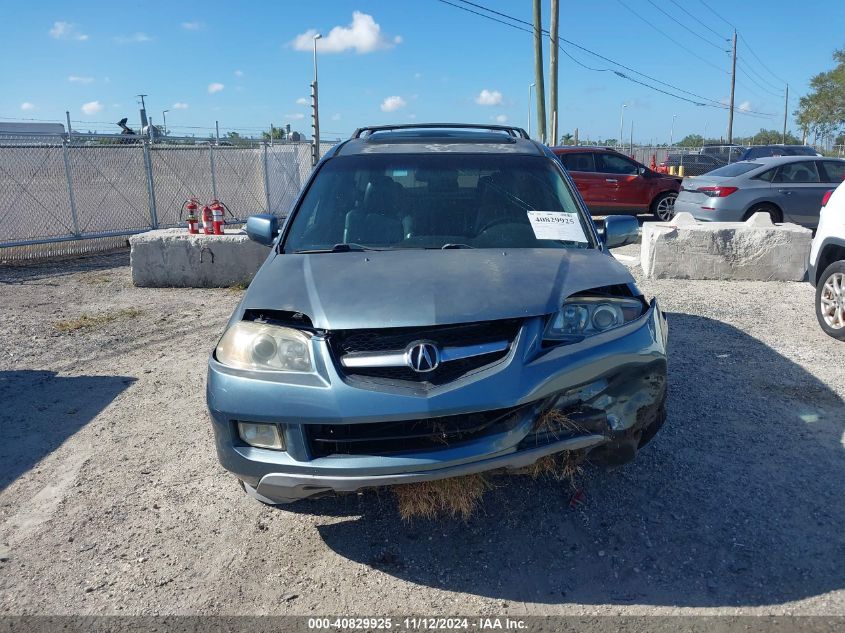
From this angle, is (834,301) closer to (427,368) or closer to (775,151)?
(427,368)

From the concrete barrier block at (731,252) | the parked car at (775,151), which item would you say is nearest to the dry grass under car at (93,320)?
the concrete barrier block at (731,252)

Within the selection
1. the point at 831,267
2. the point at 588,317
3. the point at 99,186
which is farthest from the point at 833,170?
the point at 99,186

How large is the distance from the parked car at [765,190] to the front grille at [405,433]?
963 cm

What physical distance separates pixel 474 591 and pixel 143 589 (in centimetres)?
136

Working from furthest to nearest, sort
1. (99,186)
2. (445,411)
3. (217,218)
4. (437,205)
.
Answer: (99,186)
(217,218)
(437,205)
(445,411)

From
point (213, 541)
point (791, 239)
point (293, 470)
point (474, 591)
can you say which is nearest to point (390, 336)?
point (293, 470)

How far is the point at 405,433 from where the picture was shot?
2.61 m

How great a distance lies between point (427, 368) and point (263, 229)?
2137mm

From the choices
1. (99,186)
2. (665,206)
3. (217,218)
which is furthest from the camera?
(665,206)

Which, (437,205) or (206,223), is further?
(206,223)

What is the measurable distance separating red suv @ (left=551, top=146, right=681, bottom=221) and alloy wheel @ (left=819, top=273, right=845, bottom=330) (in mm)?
9237

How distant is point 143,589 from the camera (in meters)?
2.79

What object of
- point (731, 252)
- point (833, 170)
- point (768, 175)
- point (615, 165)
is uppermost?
point (615, 165)

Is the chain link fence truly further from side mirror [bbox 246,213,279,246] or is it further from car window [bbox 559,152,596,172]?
side mirror [bbox 246,213,279,246]
